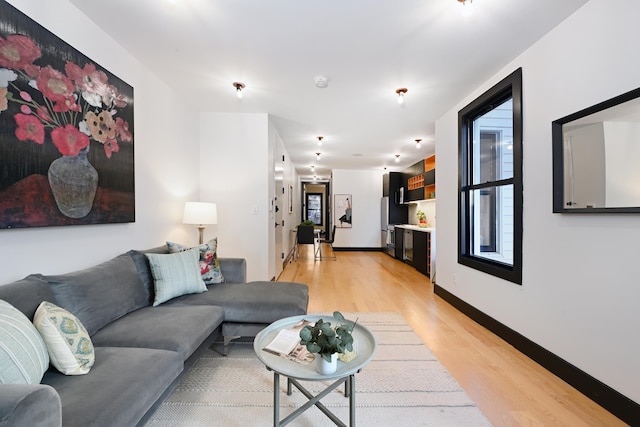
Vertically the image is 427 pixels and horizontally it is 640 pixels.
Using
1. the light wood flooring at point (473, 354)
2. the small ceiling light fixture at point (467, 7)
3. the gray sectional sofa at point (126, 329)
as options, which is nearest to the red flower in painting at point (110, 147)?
the gray sectional sofa at point (126, 329)

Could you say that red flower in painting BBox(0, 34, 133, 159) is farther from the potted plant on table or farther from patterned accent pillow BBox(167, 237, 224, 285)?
A: the potted plant on table

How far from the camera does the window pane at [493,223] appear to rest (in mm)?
2559

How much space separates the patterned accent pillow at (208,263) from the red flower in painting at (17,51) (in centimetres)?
149

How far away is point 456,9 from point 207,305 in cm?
269

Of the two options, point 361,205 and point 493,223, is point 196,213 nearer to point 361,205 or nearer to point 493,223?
point 493,223

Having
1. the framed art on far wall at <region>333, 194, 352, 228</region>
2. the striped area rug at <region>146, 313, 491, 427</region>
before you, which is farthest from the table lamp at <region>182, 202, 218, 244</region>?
the framed art on far wall at <region>333, 194, 352, 228</region>

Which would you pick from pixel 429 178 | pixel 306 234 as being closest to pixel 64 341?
pixel 306 234

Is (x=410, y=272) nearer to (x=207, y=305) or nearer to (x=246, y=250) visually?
(x=246, y=250)

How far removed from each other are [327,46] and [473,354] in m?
2.76

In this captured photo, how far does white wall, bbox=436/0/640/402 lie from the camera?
58.9 inches

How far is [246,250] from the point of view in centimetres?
361

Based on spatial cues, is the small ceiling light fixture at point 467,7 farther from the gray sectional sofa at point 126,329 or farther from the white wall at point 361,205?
the white wall at point 361,205

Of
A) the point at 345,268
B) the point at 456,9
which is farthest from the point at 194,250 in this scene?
the point at 345,268

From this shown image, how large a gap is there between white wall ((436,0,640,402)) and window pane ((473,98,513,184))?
0.35 metres
